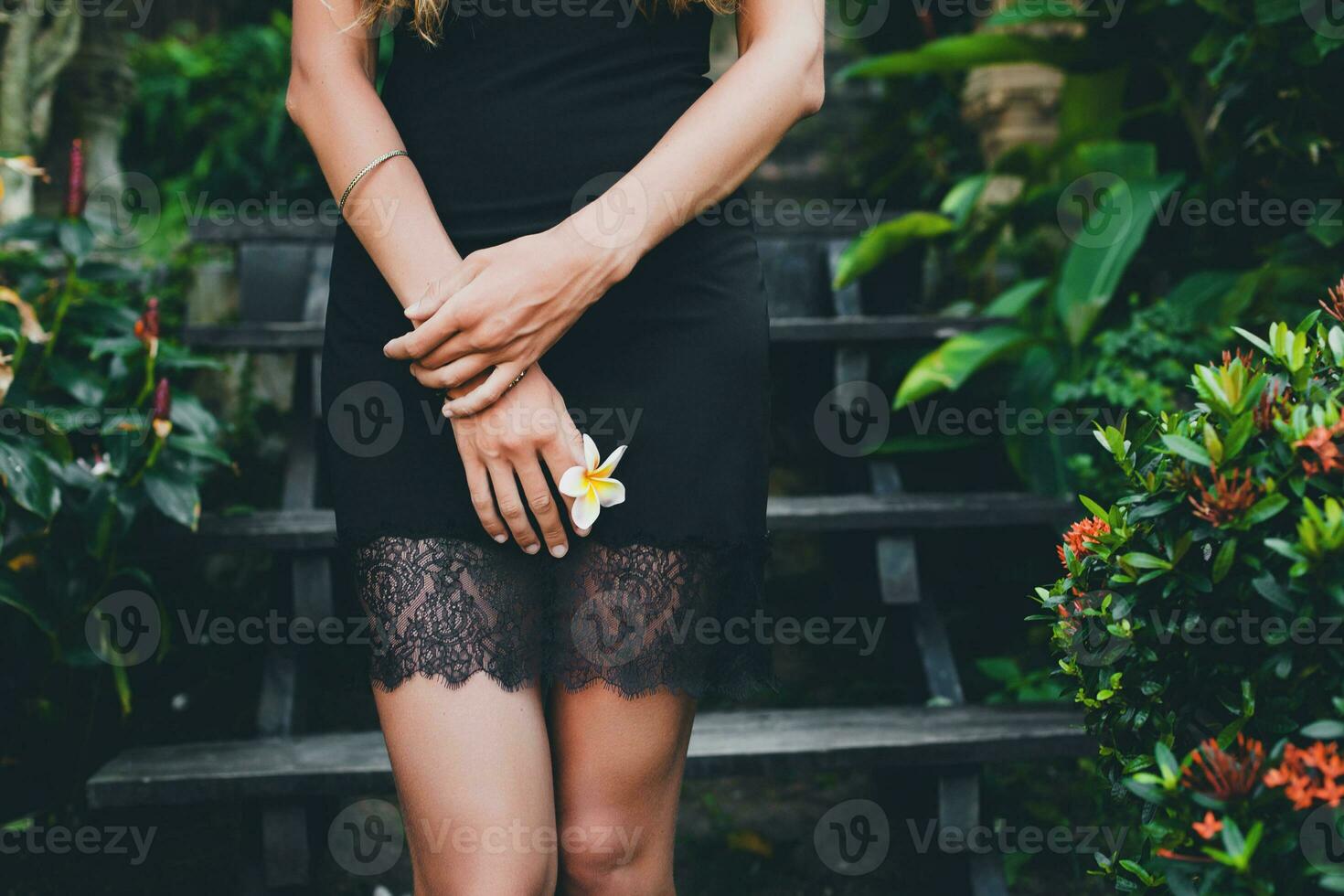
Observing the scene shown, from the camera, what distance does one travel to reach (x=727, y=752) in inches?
74.6

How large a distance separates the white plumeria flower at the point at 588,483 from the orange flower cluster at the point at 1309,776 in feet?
2.15

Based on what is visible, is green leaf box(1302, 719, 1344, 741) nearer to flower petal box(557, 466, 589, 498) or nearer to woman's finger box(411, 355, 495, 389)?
flower petal box(557, 466, 589, 498)

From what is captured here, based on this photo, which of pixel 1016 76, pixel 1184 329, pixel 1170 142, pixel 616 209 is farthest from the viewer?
pixel 1016 76

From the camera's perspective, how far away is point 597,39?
1.22 meters

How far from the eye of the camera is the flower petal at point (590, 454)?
1.11 metres

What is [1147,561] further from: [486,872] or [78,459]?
[78,459]

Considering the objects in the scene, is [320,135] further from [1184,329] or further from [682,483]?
[1184,329]

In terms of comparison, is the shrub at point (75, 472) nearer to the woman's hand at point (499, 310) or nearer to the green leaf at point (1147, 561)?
the woman's hand at point (499, 310)

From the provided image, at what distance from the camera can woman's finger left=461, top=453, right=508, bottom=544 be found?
1.11 m

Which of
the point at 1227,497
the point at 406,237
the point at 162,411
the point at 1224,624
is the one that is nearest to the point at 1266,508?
the point at 1227,497

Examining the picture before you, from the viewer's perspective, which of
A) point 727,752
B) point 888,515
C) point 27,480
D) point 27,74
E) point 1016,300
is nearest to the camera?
point 27,480

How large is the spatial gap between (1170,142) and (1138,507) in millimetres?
2627

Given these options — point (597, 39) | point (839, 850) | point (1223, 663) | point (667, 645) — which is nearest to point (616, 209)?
point (597, 39)

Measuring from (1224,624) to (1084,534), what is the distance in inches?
6.5
